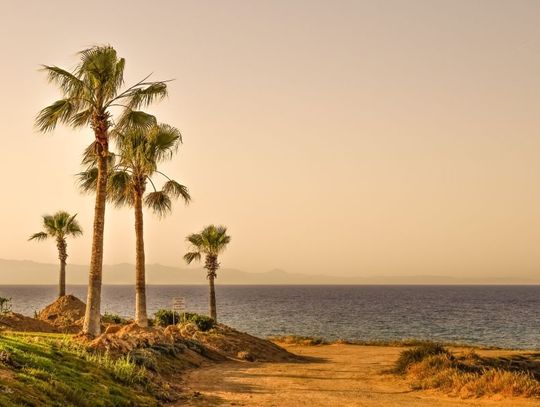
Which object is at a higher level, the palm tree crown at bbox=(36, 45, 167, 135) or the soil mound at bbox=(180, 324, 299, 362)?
the palm tree crown at bbox=(36, 45, 167, 135)

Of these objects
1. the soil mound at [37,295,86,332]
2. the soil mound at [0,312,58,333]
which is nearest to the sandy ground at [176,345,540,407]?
the soil mound at [0,312,58,333]

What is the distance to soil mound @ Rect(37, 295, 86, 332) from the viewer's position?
40.1 meters

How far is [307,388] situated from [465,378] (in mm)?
5667

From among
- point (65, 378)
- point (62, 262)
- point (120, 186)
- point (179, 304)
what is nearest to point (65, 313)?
point (179, 304)

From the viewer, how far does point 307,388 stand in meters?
20.3

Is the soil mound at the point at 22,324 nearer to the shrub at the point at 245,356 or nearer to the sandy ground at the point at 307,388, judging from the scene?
the shrub at the point at 245,356

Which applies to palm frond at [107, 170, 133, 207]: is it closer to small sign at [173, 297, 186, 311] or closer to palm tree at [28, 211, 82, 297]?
small sign at [173, 297, 186, 311]

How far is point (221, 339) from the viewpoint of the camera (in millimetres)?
32406

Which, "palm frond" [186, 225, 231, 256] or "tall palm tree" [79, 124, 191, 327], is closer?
"tall palm tree" [79, 124, 191, 327]

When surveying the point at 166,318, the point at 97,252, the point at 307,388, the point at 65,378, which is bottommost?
the point at 307,388

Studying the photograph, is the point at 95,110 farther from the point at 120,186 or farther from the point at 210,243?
the point at 210,243

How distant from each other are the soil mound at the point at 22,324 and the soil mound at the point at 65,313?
159 inches

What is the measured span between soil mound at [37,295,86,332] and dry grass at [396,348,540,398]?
80.2 feet

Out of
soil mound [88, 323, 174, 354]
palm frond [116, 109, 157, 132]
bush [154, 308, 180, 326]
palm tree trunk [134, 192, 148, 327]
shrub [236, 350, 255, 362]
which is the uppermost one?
palm frond [116, 109, 157, 132]
